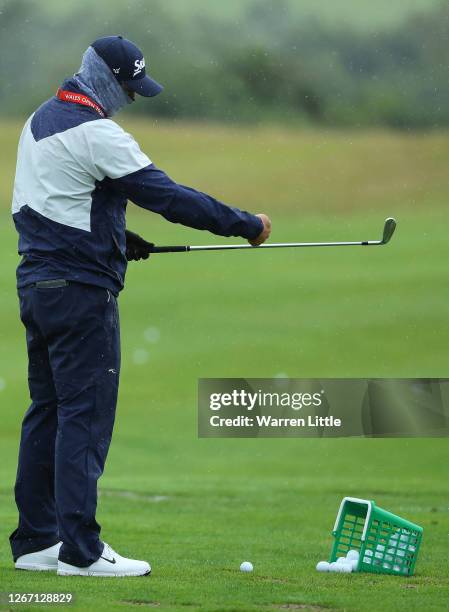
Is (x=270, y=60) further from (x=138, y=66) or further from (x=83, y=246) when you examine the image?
(x=83, y=246)

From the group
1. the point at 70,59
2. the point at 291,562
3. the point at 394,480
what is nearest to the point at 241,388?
the point at 394,480

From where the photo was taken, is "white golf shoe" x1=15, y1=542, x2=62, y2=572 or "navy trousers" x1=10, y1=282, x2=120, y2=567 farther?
"white golf shoe" x1=15, y1=542, x2=62, y2=572

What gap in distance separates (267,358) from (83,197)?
987 centimetres

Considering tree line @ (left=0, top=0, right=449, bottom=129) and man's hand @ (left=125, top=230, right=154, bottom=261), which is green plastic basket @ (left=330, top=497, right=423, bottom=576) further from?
tree line @ (left=0, top=0, right=449, bottom=129)

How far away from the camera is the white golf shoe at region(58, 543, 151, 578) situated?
3.81 m

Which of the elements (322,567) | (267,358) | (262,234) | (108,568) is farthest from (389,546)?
(267,358)

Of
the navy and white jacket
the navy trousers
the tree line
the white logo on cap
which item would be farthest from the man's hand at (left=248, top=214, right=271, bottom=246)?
the tree line

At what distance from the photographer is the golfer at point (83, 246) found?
3746 mm

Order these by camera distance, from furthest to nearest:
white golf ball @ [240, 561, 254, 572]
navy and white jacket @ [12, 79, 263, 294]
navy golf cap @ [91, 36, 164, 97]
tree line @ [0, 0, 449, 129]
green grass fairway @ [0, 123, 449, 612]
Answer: tree line @ [0, 0, 449, 129] → white golf ball @ [240, 561, 254, 572] → green grass fairway @ [0, 123, 449, 612] → navy golf cap @ [91, 36, 164, 97] → navy and white jacket @ [12, 79, 263, 294]

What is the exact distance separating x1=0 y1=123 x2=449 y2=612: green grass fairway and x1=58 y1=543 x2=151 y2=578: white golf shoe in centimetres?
9

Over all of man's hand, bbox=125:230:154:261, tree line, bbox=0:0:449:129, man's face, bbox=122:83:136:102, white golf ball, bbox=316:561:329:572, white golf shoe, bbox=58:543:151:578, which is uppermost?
tree line, bbox=0:0:449:129

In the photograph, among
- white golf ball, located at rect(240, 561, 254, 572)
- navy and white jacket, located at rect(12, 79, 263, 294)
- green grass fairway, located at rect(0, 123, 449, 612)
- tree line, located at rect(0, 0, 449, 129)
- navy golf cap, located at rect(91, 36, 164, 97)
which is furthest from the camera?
tree line, located at rect(0, 0, 449, 129)

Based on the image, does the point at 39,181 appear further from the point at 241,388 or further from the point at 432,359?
the point at 432,359

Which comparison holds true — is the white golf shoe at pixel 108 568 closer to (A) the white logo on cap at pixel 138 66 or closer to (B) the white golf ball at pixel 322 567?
(B) the white golf ball at pixel 322 567
